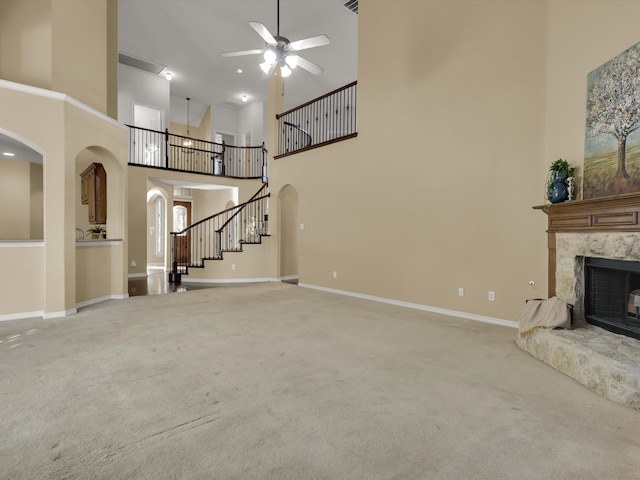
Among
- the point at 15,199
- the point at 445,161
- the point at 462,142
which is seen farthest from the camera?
the point at 15,199

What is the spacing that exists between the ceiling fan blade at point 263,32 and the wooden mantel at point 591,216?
14.3 feet

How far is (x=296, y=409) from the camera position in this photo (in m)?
2.17

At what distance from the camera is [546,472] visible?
1.61 m

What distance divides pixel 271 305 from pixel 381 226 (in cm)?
236

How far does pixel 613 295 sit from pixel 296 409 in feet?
10.6

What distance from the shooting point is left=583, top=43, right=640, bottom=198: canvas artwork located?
2904 mm

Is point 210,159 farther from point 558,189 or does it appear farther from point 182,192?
point 558,189

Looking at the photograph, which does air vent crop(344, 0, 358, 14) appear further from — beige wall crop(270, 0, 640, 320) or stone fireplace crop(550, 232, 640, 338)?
stone fireplace crop(550, 232, 640, 338)

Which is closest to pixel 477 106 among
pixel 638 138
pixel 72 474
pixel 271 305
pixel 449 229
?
pixel 449 229

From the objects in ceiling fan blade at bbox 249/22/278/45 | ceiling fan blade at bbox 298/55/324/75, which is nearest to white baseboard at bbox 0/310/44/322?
ceiling fan blade at bbox 249/22/278/45

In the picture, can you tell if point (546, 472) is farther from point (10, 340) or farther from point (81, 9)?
point (81, 9)

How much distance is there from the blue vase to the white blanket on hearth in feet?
3.62

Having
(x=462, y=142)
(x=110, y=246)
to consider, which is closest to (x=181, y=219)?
(x=110, y=246)

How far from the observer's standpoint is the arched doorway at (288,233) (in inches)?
340
